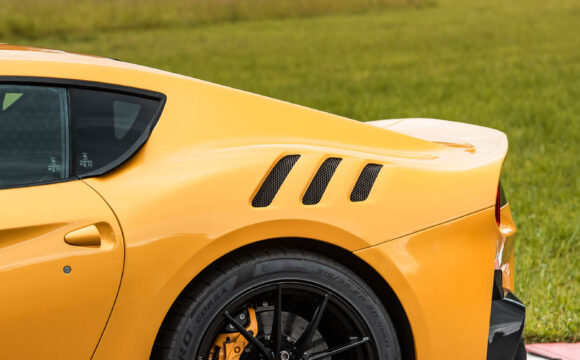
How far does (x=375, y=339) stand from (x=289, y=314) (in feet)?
1.00

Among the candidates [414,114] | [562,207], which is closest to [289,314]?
[562,207]

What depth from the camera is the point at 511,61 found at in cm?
1738

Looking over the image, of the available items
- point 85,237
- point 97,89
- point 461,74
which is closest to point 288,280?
point 85,237

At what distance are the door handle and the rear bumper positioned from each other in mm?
1396

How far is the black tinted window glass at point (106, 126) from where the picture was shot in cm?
265

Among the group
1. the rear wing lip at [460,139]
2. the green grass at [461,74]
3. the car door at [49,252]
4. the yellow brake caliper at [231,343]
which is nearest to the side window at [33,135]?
the car door at [49,252]

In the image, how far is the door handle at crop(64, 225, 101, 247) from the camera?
98.0 inches

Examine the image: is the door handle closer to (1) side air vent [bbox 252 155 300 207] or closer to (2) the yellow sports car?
(2) the yellow sports car

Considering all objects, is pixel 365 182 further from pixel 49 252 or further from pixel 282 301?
pixel 49 252

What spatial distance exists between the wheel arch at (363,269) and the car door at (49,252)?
0.35 metres

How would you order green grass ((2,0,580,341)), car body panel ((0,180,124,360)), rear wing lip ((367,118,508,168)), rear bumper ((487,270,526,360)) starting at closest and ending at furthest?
car body panel ((0,180,124,360)), rear bumper ((487,270,526,360)), rear wing lip ((367,118,508,168)), green grass ((2,0,580,341))

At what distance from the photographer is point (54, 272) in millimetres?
2449

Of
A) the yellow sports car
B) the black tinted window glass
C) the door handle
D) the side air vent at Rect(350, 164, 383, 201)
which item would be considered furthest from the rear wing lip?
the door handle

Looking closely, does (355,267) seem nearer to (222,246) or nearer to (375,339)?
(375,339)
